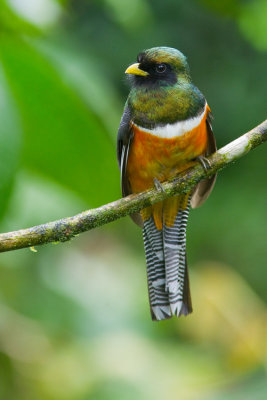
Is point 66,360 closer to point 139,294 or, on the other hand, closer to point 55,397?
point 55,397

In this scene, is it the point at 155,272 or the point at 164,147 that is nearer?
the point at 164,147

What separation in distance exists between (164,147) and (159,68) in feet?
1.37

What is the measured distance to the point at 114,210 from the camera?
2.37 m

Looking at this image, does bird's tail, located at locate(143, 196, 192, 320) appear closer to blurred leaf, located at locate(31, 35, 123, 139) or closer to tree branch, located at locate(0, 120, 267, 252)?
tree branch, located at locate(0, 120, 267, 252)

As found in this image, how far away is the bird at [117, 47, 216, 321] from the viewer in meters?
2.94

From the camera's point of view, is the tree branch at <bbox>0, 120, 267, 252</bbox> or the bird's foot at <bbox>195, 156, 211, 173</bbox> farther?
the bird's foot at <bbox>195, 156, 211, 173</bbox>

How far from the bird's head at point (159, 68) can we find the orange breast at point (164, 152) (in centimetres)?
24

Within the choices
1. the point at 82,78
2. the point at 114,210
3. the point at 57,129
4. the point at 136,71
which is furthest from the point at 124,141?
the point at 57,129

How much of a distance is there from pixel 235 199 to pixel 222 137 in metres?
0.64

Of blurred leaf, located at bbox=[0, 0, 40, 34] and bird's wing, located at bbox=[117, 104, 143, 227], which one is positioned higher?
bird's wing, located at bbox=[117, 104, 143, 227]

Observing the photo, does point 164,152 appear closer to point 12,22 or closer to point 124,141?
point 124,141

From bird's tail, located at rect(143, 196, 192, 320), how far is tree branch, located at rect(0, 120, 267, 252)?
594 mm

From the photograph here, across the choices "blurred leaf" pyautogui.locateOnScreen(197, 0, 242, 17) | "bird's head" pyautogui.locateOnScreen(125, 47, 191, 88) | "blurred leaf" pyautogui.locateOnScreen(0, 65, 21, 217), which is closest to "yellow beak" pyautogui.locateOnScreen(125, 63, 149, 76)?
"bird's head" pyautogui.locateOnScreen(125, 47, 191, 88)

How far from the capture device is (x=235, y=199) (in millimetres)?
6246
